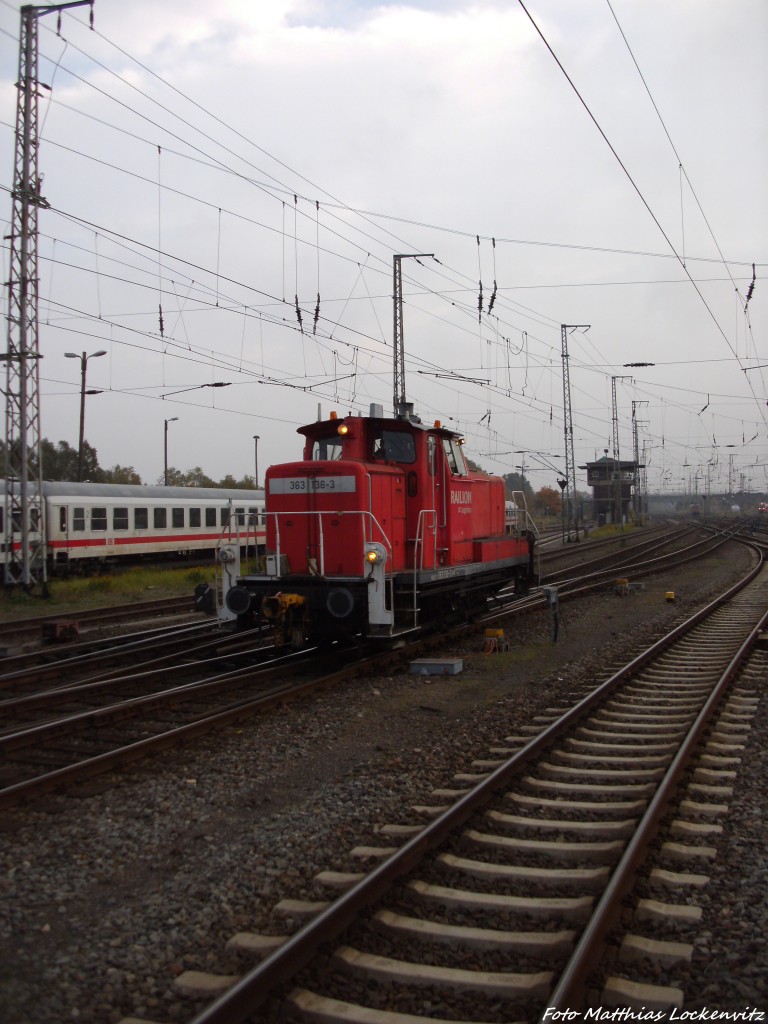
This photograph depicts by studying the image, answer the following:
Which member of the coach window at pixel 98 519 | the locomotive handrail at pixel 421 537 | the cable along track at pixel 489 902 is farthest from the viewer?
the coach window at pixel 98 519

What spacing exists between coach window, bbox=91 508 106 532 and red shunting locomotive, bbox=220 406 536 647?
1602 cm

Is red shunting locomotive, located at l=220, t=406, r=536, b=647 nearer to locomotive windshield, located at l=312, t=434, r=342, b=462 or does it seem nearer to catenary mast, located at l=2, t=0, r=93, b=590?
locomotive windshield, located at l=312, t=434, r=342, b=462

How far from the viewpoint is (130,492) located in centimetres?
2777

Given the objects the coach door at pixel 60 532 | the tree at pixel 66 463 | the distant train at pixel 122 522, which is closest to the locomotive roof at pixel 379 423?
the distant train at pixel 122 522

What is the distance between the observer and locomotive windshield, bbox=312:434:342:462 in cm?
1133

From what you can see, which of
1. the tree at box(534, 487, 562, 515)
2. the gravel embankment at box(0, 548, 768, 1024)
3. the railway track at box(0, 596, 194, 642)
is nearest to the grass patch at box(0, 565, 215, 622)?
the railway track at box(0, 596, 194, 642)

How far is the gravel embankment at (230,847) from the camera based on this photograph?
11.6 feet

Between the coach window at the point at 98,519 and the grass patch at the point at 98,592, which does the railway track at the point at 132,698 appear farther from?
the coach window at the point at 98,519

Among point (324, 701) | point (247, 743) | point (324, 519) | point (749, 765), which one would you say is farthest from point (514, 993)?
point (324, 519)

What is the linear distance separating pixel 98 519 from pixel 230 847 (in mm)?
22575

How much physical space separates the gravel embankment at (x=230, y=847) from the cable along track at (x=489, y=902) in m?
0.27

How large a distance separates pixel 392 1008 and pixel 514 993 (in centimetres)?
50

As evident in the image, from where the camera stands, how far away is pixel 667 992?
10.9 feet

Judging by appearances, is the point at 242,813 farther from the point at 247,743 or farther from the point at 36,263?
the point at 36,263
